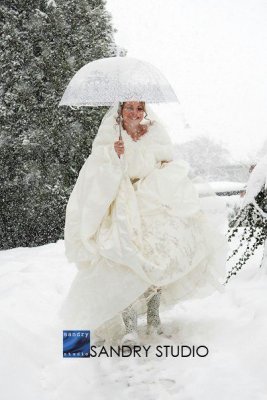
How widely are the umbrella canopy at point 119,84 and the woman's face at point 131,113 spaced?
243 millimetres

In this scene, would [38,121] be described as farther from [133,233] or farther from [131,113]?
[133,233]

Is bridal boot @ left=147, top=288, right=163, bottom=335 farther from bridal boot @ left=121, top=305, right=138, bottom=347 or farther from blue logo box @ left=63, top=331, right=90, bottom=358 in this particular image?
blue logo box @ left=63, top=331, right=90, bottom=358

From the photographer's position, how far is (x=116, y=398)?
2885mm

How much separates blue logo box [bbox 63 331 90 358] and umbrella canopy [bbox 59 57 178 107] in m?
1.77

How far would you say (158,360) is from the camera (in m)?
3.40

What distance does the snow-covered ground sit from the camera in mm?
2873

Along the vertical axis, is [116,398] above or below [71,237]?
below

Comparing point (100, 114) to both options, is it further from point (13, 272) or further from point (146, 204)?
point (146, 204)

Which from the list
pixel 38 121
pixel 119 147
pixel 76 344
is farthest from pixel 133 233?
pixel 38 121

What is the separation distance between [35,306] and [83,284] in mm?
1213

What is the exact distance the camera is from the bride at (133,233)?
352 cm

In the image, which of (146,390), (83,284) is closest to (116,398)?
(146,390)

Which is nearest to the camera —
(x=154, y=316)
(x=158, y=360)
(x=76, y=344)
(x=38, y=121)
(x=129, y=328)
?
(x=158, y=360)

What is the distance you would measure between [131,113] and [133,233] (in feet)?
3.38
